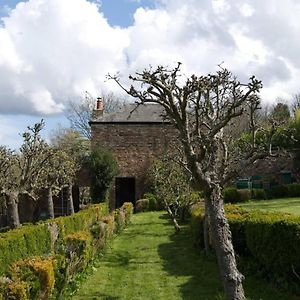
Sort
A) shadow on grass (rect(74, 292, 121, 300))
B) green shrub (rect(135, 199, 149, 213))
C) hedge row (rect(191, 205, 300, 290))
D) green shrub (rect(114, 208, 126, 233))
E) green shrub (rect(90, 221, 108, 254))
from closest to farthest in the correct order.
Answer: hedge row (rect(191, 205, 300, 290)) < shadow on grass (rect(74, 292, 121, 300)) < green shrub (rect(90, 221, 108, 254)) < green shrub (rect(114, 208, 126, 233)) < green shrub (rect(135, 199, 149, 213))

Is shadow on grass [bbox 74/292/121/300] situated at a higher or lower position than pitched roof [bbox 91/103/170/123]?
lower

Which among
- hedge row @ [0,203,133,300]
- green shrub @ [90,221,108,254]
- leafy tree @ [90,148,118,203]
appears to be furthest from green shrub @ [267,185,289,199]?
green shrub @ [90,221,108,254]

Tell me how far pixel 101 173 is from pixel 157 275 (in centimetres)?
2063

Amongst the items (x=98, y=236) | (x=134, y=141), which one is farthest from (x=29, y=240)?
(x=134, y=141)

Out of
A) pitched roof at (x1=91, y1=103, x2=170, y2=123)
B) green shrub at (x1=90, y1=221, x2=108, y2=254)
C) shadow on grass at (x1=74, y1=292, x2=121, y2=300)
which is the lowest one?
shadow on grass at (x1=74, y1=292, x2=121, y2=300)

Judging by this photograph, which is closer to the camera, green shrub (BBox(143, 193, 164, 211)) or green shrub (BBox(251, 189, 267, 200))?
green shrub (BBox(143, 193, 164, 211))

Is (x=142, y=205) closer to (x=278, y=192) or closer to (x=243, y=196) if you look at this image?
(x=243, y=196)

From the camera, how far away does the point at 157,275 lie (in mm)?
12531

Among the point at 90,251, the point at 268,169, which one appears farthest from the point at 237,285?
the point at 268,169

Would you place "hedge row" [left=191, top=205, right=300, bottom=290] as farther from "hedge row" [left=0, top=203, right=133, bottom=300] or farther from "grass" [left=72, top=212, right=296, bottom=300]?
"hedge row" [left=0, top=203, right=133, bottom=300]

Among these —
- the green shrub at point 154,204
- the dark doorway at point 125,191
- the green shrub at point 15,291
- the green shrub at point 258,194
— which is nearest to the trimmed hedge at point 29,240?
the green shrub at point 15,291

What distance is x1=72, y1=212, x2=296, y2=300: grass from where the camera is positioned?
1031 centimetres

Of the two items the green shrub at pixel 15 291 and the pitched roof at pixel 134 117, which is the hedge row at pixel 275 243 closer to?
the green shrub at pixel 15 291

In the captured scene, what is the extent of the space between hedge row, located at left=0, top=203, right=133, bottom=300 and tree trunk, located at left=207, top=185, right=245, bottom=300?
282 centimetres
